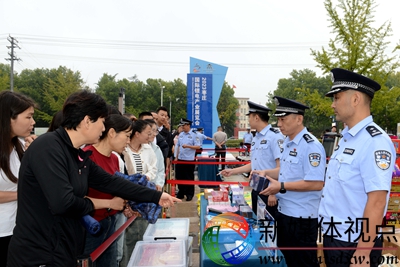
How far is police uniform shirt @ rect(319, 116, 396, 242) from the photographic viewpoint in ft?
5.52

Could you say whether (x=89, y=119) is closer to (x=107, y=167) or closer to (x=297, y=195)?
(x=107, y=167)

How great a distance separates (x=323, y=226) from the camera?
1.97m

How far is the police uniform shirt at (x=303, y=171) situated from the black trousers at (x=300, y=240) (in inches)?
2.6

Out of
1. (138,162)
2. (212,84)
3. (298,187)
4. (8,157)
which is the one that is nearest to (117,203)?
(8,157)

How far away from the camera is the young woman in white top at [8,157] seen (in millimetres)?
2045

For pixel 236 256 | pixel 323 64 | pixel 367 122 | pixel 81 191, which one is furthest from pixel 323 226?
pixel 323 64

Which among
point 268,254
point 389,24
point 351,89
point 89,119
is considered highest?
point 389,24

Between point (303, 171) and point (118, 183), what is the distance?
5.66 feet

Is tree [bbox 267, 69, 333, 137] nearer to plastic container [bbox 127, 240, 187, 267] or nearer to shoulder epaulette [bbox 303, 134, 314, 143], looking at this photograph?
shoulder epaulette [bbox 303, 134, 314, 143]

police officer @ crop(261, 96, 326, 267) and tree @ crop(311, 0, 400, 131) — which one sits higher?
tree @ crop(311, 0, 400, 131)

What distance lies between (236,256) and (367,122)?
1238 mm

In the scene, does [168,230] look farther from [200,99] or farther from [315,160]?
[200,99]

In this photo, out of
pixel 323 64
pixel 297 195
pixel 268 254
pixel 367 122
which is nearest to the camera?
pixel 367 122

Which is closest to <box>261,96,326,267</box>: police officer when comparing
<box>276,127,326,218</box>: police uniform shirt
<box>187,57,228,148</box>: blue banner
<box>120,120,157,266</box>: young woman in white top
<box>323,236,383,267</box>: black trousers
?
<box>276,127,326,218</box>: police uniform shirt
